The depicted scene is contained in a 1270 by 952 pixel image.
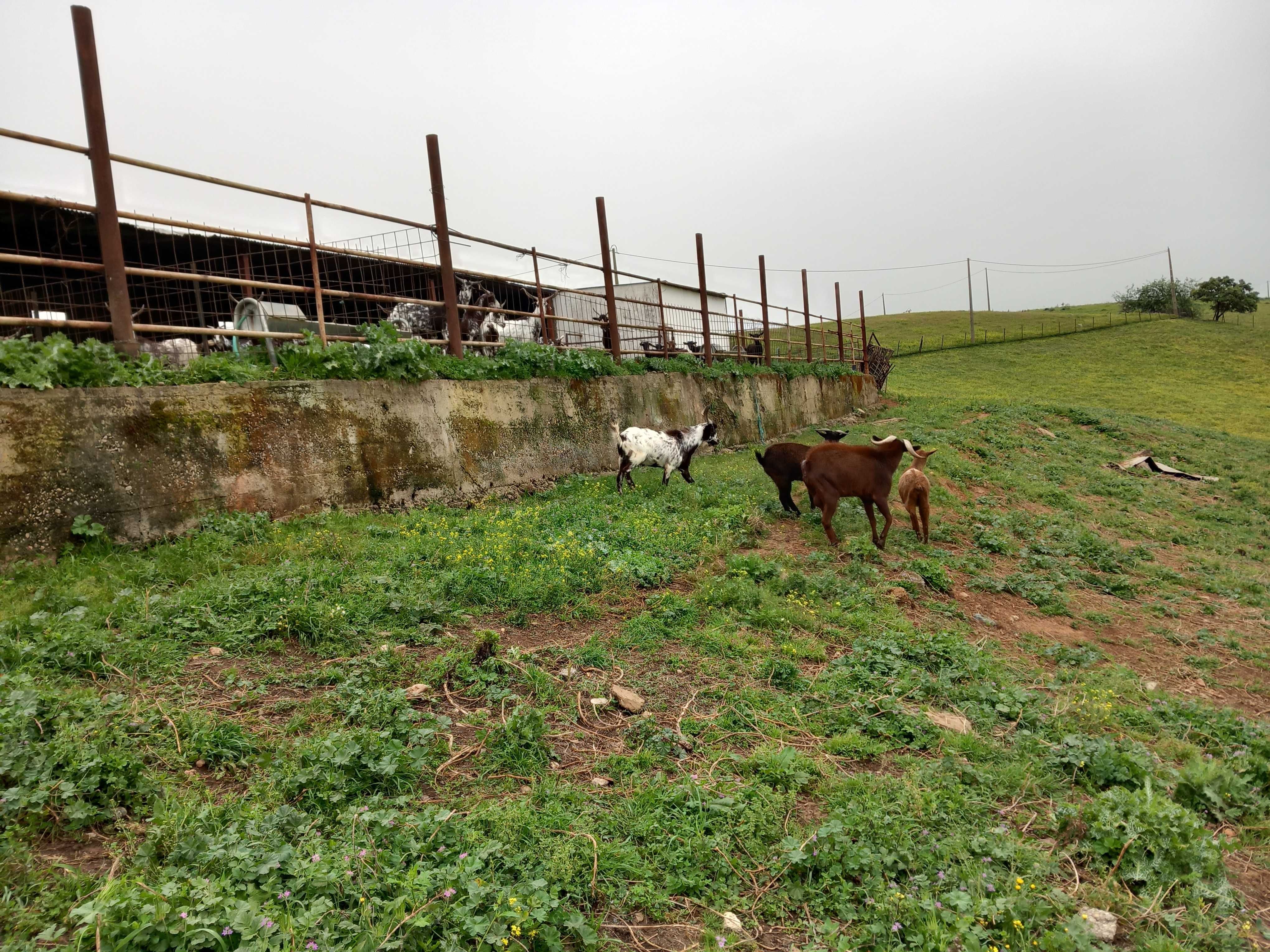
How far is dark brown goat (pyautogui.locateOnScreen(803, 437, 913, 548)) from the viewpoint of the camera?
27.2ft

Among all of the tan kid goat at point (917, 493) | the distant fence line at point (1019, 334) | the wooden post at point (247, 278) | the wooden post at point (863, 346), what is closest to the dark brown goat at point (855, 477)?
the tan kid goat at point (917, 493)

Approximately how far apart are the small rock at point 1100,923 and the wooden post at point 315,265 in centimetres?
775

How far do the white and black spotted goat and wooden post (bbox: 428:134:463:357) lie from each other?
246 cm

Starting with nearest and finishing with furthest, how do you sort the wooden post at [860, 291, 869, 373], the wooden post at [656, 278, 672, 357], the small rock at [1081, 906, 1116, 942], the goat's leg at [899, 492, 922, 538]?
the small rock at [1081, 906, 1116, 942] < the goat's leg at [899, 492, 922, 538] < the wooden post at [656, 278, 672, 357] < the wooden post at [860, 291, 869, 373]

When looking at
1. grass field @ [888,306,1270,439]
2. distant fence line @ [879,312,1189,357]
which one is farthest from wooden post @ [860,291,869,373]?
distant fence line @ [879,312,1189,357]

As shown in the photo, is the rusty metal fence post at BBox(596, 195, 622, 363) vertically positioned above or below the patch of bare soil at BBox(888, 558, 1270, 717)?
above

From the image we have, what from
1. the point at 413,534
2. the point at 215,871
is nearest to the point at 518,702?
the point at 215,871

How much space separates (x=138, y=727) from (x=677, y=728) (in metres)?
2.79

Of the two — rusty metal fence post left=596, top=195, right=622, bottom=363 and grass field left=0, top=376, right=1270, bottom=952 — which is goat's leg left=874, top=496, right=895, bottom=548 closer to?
grass field left=0, top=376, right=1270, bottom=952

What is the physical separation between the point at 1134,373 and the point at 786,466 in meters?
39.2

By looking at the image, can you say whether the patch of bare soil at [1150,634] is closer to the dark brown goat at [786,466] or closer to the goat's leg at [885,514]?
the goat's leg at [885,514]

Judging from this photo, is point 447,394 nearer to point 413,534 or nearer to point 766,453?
point 413,534

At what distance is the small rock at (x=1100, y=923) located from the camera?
9.21ft

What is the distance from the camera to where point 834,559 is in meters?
7.75
